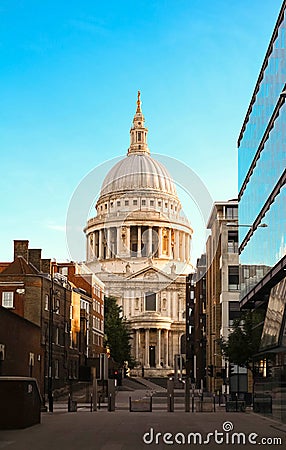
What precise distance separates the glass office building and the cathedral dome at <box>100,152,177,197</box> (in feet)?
373

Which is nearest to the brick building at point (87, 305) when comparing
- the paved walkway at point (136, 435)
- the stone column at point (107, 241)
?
the paved walkway at point (136, 435)

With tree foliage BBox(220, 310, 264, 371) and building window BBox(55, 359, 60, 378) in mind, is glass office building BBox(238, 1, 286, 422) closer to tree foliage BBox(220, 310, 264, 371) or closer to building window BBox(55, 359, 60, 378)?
tree foliage BBox(220, 310, 264, 371)

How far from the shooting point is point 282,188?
45969mm

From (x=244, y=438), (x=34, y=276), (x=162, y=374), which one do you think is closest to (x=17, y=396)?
(x=244, y=438)

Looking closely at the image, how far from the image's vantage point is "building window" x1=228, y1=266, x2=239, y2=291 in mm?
93250

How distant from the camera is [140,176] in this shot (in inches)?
7859

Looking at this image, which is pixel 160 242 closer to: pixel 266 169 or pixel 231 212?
pixel 231 212

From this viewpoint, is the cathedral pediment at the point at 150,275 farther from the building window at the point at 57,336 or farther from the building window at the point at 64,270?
the building window at the point at 57,336

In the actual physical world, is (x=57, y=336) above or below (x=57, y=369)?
above

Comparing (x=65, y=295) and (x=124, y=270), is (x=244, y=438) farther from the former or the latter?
(x=124, y=270)

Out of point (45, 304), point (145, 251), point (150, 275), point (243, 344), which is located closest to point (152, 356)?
point (150, 275)

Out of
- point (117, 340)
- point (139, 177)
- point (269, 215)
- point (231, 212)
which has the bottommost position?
point (117, 340)

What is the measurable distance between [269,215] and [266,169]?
10.3ft

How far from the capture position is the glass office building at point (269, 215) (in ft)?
150
